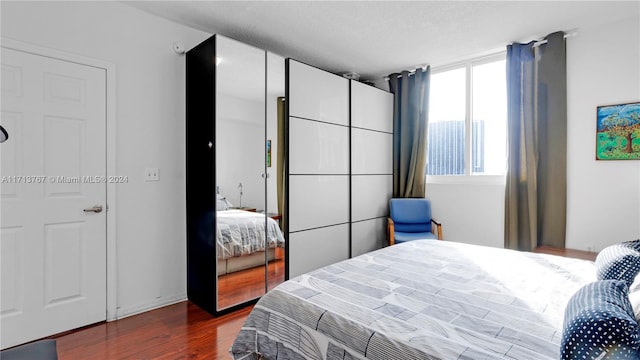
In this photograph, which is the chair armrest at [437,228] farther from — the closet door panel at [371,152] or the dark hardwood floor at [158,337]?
the dark hardwood floor at [158,337]

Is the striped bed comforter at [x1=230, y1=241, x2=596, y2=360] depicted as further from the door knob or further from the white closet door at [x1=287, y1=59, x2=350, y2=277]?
the door knob

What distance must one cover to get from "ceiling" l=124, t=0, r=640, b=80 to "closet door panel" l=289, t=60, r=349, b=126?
1.01ft

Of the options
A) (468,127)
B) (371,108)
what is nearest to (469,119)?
(468,127)

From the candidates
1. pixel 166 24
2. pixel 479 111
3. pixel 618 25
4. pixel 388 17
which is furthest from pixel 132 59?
pixel 618 25

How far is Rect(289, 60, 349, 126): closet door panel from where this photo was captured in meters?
3.31

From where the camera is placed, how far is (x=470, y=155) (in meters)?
3.92

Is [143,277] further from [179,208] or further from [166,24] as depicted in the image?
[166,24]

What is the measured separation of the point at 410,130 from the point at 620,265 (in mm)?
2974

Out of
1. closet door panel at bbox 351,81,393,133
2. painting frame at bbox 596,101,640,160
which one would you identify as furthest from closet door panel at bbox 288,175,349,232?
painting frame at bbox 596,101,640,160

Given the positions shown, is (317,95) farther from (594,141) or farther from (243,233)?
(594,141)

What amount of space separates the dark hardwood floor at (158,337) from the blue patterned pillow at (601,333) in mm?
1895

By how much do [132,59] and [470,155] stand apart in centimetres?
366

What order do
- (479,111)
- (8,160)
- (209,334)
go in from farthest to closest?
1. (479,111)
2. (209,334)
3. (8,160)

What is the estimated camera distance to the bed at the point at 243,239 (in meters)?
2.85
